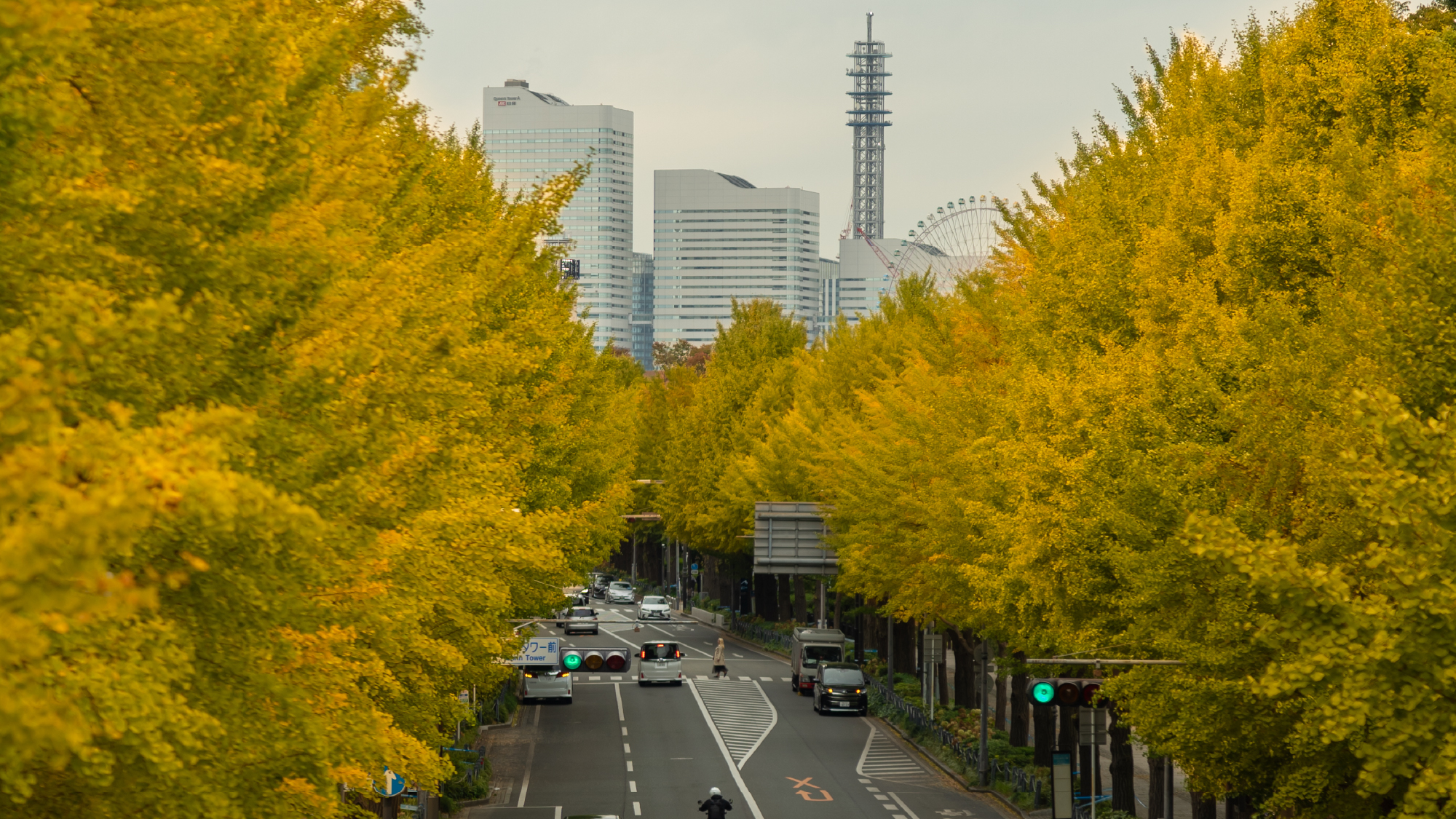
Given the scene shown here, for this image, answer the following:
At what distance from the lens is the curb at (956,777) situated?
34.9 m

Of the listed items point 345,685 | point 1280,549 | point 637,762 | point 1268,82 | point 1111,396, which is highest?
point 1268,82

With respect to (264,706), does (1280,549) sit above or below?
above

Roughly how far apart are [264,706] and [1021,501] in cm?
1691

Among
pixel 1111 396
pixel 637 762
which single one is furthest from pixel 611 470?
pixel 1111 396

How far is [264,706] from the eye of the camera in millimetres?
9953

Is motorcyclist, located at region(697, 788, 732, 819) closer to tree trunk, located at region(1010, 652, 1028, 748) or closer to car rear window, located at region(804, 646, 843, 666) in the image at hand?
tree trunk, located at region(1010, 652, 1028, 748)

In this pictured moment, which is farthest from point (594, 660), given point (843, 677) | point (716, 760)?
point (843, 677)

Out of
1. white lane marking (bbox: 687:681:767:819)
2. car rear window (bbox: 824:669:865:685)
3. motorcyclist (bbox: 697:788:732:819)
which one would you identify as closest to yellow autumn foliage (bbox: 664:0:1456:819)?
motorcyclist (bbox: 697:788:732:819)

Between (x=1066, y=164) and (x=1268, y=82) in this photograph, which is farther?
(x=1066, y=164)

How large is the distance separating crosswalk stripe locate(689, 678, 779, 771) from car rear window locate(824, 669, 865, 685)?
2167mm

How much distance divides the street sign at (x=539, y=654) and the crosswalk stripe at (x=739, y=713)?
6.16m

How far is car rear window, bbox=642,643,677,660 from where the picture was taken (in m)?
59.2

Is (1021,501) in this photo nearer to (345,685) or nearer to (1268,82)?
(1268,82)

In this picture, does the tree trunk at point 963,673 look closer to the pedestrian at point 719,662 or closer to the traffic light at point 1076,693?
the pedestrian at point 719,662
